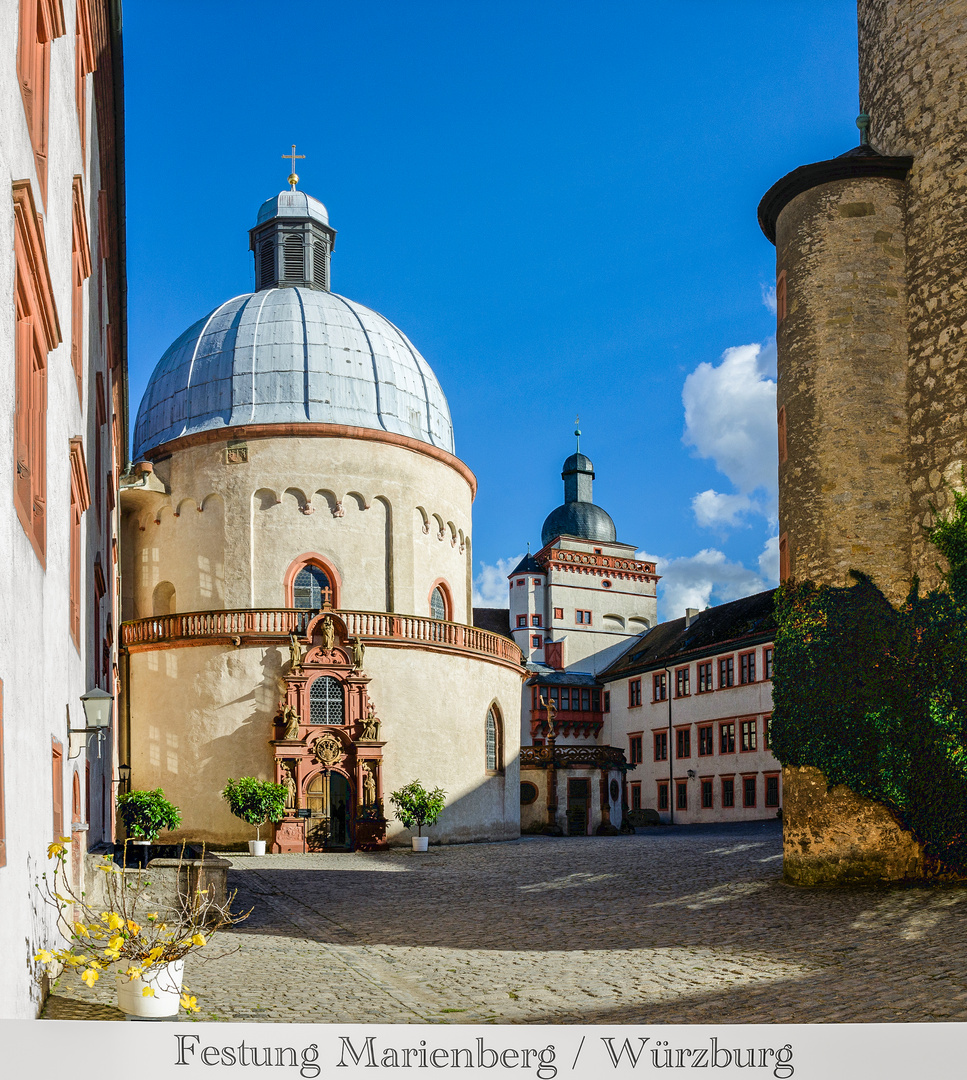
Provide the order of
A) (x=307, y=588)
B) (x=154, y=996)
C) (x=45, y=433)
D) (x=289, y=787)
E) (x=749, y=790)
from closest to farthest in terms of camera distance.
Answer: (x=154, y=996) → (x=45, y=433) → (x=289, y=787) → (x=307, y=588) → (x=749, y=790)

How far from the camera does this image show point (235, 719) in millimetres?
24875

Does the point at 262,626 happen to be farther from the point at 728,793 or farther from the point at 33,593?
the point at 728,793

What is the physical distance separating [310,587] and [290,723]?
3.74 metres

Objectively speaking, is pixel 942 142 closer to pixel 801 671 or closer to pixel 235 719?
pixel 801 671

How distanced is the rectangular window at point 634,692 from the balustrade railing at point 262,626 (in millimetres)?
23205

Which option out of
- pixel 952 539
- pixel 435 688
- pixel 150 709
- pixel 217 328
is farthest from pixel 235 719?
pixel 952 539

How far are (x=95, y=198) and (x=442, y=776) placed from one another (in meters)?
15.9

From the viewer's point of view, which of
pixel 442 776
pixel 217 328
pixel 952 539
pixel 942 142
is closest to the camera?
pixel 952 539

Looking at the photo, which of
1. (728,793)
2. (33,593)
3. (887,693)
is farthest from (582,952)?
(728,793)

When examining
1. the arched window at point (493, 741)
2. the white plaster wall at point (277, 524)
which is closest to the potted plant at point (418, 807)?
the arched window at point (493, 741)

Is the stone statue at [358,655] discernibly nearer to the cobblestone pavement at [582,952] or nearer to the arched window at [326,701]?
the arched window at [326,701]

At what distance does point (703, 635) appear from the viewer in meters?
45.5

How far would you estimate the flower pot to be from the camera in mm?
6977

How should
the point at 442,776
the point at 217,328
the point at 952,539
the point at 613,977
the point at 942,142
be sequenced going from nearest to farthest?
the point at 613,977 → the point at 952,539 → the point at 942,142 → the point at 442,776 → the point at 217,328
